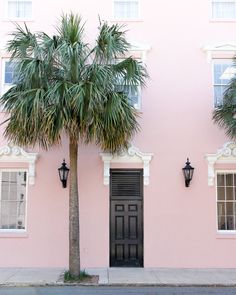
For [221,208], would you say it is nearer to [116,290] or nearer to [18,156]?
[116,290]

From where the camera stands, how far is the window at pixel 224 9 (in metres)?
13.0

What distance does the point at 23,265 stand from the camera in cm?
1191

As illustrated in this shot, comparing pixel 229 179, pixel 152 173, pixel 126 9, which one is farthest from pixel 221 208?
pixel 126 9

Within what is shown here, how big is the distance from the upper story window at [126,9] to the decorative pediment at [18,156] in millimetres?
5076

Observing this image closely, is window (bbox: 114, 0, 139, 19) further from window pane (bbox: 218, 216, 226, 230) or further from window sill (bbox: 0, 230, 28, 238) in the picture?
window sill (bbox: 0, 230, 28, 238)

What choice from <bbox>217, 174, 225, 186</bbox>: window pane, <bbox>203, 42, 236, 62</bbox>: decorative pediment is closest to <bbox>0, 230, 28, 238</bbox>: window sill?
<bbox>217, 174, 225, 186</bbox>: window pane

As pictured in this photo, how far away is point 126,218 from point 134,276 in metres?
1.96

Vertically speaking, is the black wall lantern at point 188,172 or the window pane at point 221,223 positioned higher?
the black wall lantern at point 188,172

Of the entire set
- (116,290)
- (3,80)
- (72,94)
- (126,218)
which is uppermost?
(3,80)

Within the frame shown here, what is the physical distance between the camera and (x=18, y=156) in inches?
481

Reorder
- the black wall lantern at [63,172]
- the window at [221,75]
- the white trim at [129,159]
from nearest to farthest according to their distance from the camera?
the black wall lantern at [63,172] → the white trim at [129,159] → the window at [221,75]

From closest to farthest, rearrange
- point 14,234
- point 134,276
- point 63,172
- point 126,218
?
point 134,276 → point 63,172 → point 14,234 → point 126,218

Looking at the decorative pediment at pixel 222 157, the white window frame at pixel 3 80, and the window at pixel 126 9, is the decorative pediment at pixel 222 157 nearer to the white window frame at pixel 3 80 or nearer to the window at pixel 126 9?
the window at pixel 126 9

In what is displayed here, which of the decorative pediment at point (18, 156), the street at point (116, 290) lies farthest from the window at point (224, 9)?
the street at point (116, 290)
